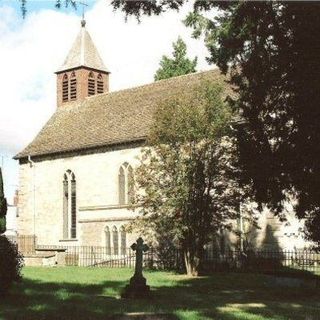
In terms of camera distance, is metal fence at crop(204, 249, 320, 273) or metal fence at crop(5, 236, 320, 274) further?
metal fence at crop(5, 236, 320, 274)

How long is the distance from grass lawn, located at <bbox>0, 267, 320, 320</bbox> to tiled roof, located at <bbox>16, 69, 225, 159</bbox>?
1291cm

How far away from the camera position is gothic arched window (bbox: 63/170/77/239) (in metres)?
34.9

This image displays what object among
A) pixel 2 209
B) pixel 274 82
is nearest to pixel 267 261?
pixel 2 209

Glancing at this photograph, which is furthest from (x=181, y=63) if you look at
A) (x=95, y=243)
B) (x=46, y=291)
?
(x=46, y=291)

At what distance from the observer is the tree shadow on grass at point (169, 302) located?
36.0ft

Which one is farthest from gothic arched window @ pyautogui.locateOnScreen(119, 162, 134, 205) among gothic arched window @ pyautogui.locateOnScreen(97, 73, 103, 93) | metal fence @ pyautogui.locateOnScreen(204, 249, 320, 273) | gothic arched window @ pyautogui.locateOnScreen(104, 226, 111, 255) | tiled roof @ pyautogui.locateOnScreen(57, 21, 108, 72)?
tiled roof @ pyautogui.locateOnScreen(57, 21, 108, 72)

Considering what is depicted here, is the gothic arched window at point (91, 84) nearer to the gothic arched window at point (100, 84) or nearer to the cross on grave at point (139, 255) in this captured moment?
the gothic arched window at point (100, 84)

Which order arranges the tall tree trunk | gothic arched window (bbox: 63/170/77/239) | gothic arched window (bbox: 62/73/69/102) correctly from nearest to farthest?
the tall tree trunk
gothic arched window (bbox: 63/170/77/239)
gothic arched window (bbox: 62/73/69/102)

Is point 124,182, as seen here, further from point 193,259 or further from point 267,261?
point 267,261

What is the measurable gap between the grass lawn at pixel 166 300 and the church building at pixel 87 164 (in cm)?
1173

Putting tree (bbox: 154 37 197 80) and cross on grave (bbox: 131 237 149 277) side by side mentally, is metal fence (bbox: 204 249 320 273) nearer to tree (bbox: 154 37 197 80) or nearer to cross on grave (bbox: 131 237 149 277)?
cross on grave (bbox: 131 237 149 277)

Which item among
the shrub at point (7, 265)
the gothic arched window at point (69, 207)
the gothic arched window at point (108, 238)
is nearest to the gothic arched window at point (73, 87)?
the gothic arched window at point (69, 207)

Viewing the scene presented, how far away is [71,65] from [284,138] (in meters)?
31.1

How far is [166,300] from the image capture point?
13805 mm
